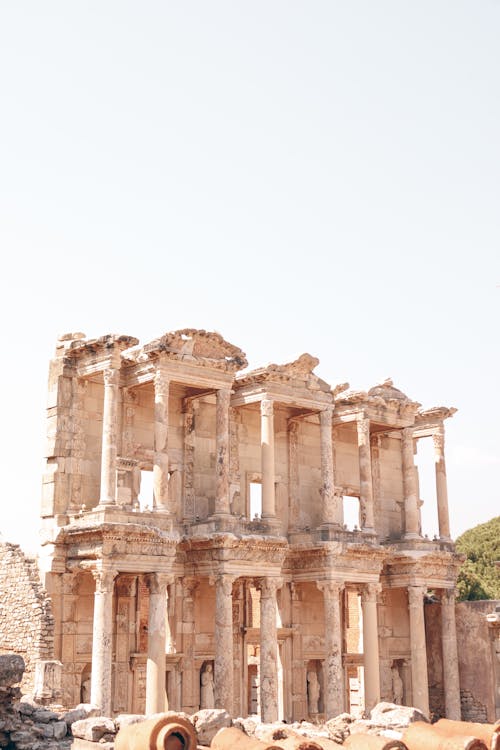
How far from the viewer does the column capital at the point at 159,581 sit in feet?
77.4

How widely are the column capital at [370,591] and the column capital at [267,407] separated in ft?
19.1

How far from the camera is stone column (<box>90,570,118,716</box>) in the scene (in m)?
22.2

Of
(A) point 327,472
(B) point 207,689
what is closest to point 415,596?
(A) point 327,472

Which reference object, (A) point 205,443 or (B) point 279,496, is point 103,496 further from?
(B) point 279,496

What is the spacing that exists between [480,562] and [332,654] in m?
26.0

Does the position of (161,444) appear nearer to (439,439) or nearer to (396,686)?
(439,439)

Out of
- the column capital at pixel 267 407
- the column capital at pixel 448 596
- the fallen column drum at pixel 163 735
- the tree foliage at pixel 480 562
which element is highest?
the column capital at pixel 267 407

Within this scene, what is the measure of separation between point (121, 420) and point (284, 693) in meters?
8.88

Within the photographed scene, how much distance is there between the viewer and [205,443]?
27.7 meters

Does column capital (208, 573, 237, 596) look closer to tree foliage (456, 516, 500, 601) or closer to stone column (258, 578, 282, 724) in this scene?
stone column (258, 578, 282, 724)

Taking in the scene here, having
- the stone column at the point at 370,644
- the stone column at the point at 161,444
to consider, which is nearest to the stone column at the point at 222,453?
the stone column at the point at 161,444

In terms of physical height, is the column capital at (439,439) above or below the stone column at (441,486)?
above

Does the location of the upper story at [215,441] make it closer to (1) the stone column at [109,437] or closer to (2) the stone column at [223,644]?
(1) the stone column at [109,437]

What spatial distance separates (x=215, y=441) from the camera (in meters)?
27.5
